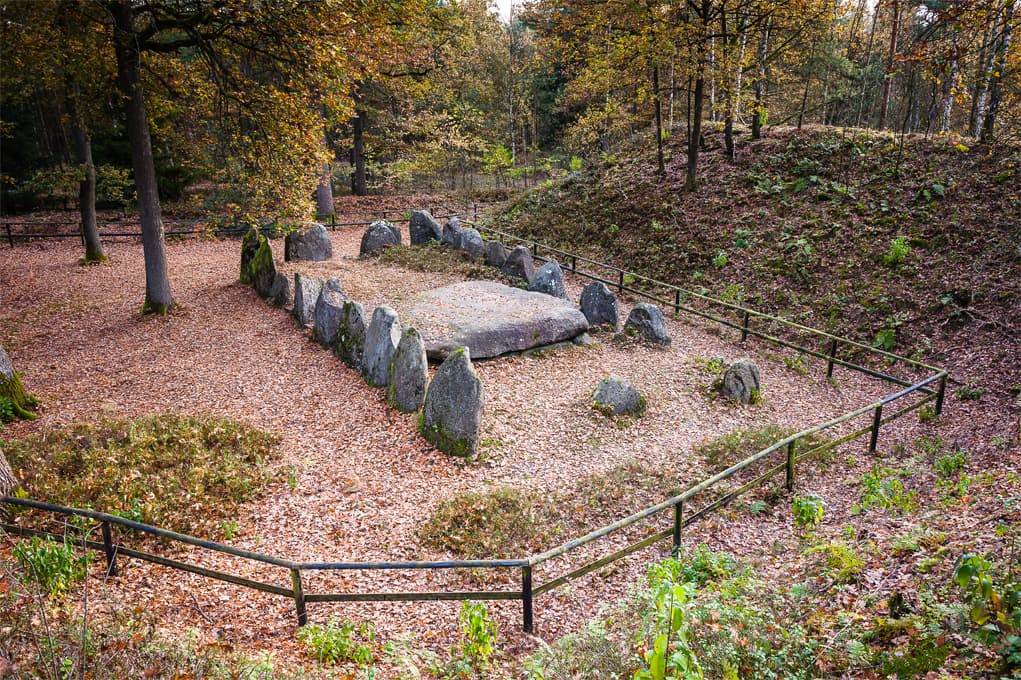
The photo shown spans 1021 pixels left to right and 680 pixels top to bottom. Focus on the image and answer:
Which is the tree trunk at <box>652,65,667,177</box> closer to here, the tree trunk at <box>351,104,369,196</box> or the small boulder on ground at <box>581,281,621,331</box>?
the small boulder on ground at <box>581,281,621,331</box>

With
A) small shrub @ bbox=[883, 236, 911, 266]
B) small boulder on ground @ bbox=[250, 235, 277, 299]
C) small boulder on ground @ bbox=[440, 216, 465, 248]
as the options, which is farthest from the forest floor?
small shrub @ bbox=[883, 236, 911, 266]

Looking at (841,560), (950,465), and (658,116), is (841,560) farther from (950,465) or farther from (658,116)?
(658,116)

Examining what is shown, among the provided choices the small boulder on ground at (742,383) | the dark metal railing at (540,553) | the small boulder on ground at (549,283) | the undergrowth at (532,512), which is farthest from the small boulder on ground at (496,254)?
the undergrowth at (532,512)

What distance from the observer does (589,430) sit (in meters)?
9.26

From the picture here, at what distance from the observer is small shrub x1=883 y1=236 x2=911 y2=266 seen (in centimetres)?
1338

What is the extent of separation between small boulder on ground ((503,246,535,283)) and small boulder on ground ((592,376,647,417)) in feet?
21.0

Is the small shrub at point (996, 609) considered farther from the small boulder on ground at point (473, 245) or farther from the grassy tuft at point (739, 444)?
the small boulder on ground at point (473, 245)

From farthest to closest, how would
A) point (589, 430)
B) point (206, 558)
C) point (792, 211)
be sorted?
1. point (792, 211)
2. point (589, 430)
3. point (206, 558)

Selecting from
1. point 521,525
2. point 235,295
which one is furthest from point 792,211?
point 235,295

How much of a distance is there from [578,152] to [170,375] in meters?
26.9

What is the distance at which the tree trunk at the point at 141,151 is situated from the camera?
11250 mm

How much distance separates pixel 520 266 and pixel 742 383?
724 cm

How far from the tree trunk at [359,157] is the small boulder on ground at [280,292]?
15435 mm

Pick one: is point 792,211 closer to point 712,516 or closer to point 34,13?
point 712,516
